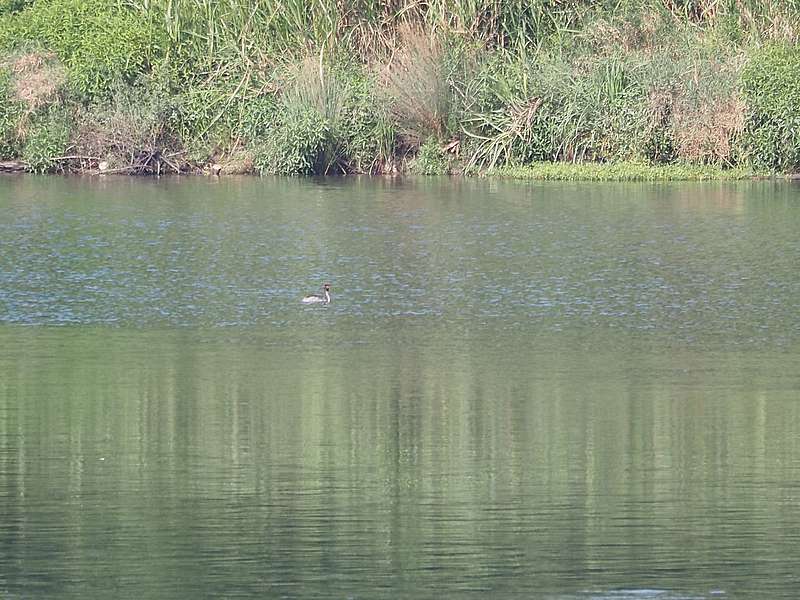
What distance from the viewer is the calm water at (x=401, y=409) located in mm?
11062

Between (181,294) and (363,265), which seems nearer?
(181,294)

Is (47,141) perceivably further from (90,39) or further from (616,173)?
(616,173)

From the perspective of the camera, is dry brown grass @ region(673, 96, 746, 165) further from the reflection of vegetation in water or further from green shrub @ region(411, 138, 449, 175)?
the reflection of vegetation in water

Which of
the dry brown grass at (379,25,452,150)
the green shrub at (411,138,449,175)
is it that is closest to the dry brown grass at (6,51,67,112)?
the dry brown grass at (379,25,452,150)

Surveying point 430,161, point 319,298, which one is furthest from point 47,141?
point 319,298

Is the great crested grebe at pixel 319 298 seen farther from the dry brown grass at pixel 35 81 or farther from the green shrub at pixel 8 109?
the green shrub at pixel 8 109

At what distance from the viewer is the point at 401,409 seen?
15508mm

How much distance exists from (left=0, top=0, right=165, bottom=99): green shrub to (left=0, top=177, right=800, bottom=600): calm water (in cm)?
971

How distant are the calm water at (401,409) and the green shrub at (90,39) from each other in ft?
31.9

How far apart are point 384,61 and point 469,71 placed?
6.95 feet

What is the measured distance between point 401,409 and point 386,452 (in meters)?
1.70

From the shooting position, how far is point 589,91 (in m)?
36.5

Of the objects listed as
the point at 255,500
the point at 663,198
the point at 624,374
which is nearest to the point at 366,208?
the point at 663,198

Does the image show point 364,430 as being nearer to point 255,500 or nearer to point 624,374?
point 255,500
